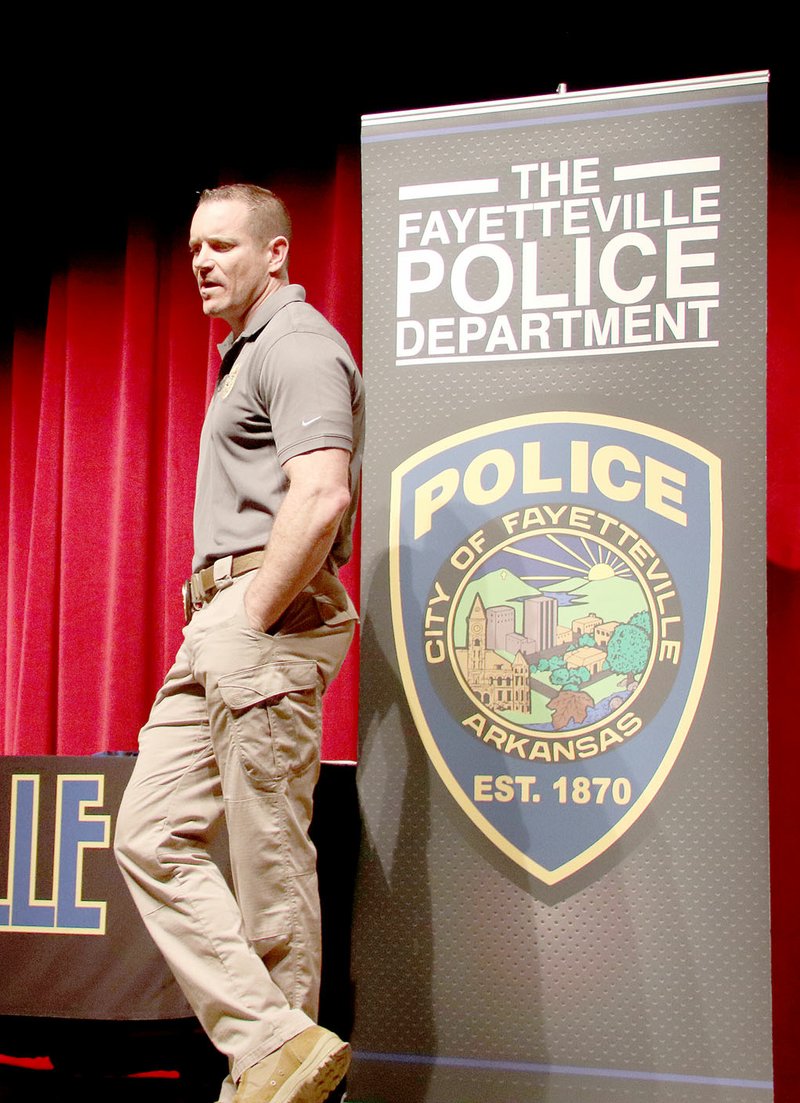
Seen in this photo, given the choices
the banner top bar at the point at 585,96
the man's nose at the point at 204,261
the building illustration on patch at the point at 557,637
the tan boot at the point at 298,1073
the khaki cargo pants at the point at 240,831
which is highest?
the banner top bar at the point at 585,96

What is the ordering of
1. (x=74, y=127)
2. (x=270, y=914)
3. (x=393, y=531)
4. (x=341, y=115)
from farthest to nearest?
1. (x=74, y=127)
2. (x=341, y=115)
3. (x=393, y=531)
4. (x=270, y=914)

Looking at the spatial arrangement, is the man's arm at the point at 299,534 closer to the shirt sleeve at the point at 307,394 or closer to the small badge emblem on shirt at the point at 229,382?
the shirt sleeve at the point at 307,394

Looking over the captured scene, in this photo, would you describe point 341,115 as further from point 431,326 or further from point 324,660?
point 324,660

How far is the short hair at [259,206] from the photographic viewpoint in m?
2.15

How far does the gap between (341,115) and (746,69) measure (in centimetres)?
107

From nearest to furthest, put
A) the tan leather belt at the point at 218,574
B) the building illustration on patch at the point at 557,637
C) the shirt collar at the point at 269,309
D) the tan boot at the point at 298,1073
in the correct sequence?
the tan boot at the point at 298,1073 → the tan leather belt at the point at 218,574 → the shirt collar at the point at 269,309 → the building illustration on patch at the point at 557,637

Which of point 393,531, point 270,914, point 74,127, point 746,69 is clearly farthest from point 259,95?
point 270,914

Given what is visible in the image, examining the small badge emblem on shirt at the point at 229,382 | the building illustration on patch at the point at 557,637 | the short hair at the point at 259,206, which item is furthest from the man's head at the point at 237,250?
the building illustration on patch at the point at 557,637

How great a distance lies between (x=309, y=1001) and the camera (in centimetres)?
189

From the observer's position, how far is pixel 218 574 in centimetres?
199

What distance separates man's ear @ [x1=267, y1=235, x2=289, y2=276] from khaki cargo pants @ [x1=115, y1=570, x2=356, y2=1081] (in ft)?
1.84

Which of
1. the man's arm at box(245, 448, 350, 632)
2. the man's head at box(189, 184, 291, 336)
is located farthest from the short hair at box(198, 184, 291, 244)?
the man's arm at box(245, 448, 350, 632)

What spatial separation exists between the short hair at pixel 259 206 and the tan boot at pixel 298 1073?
1277 mm

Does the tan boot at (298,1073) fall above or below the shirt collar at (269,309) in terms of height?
below
